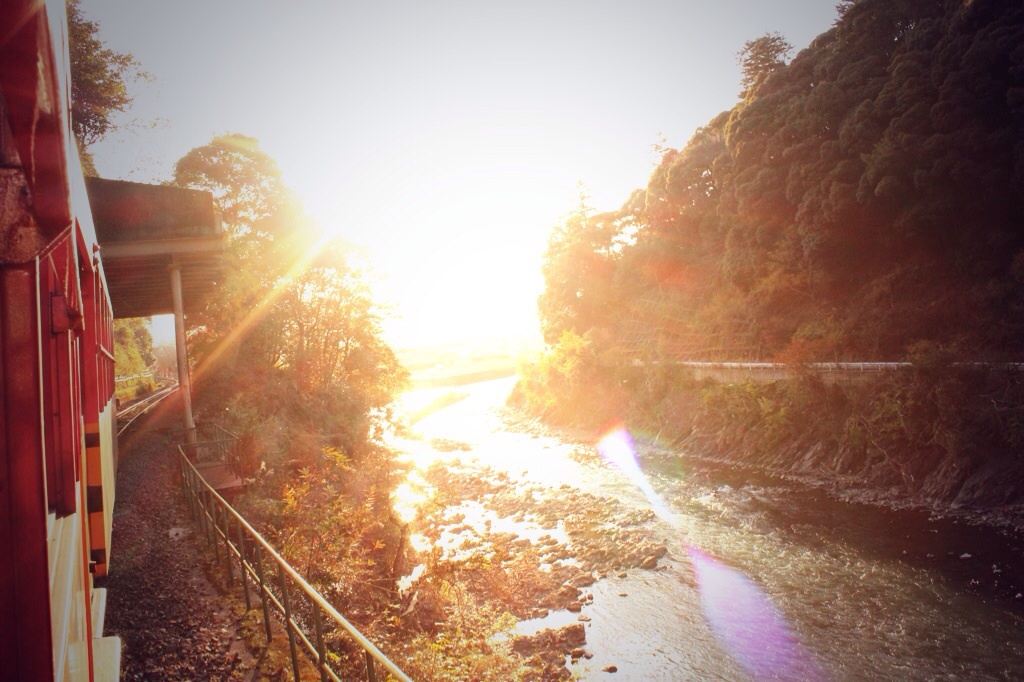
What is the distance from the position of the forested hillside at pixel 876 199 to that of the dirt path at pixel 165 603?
1605cm

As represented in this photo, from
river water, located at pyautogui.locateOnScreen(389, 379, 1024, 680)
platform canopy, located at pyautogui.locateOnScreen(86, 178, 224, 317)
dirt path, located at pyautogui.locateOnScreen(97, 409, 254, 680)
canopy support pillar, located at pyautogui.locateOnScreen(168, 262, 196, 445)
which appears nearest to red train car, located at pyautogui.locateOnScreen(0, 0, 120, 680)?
dirt path, located at pyautogui.locateOnScreen(97, 409, 254, 680)

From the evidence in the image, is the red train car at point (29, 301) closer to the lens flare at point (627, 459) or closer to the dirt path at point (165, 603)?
the dirt path at point (165, 603)

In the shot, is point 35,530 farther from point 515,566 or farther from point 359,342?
point 359,342

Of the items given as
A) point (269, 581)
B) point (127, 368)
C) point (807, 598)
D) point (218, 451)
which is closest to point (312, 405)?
point (218, 451)

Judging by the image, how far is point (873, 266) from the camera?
18.6 meters

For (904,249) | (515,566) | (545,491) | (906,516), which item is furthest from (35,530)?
(904,249)

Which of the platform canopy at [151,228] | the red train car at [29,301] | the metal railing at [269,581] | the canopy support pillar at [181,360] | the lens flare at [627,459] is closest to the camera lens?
the red train car at [29,301]

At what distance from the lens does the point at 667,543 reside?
12625 mm

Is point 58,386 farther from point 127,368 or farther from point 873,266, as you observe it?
point 127,368

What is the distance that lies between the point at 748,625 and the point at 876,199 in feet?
44.0

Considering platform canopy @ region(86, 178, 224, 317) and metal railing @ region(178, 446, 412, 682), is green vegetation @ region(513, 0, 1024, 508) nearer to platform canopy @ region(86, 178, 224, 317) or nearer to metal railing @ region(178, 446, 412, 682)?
metal railing @ region(178, 446, 412, 682)

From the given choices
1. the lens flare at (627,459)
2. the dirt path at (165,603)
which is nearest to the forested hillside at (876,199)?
the lens flare at (627,459)

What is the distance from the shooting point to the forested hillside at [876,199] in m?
14.4

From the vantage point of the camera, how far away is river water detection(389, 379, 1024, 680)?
26.4 ft
